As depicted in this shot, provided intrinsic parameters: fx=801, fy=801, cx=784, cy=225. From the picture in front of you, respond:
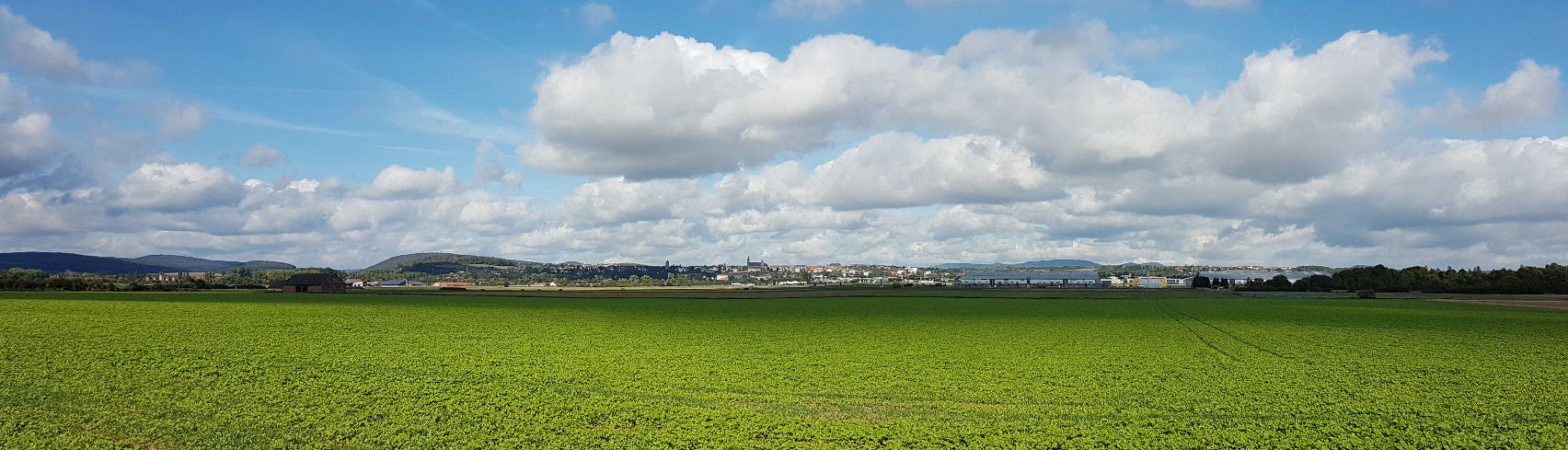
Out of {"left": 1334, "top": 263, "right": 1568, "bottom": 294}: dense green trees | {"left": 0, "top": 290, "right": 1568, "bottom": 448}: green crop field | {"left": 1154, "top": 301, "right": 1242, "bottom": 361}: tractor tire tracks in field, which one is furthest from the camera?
{"left": 1334, "top": 263, "right": 1568, "bottom": 294}: dense green trees

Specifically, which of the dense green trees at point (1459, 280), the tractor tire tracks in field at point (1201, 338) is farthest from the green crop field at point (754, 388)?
the dense green trees at point (1459, 280)

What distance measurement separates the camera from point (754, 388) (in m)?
23.2

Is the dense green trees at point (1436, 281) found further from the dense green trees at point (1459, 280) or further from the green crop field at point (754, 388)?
the green crop field at point (754, 388)

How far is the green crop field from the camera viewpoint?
17.5 metres

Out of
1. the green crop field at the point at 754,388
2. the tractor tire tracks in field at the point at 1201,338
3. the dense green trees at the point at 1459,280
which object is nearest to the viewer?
the green crop field at the point at 754,388

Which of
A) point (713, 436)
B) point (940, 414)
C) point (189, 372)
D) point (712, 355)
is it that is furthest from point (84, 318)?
point (940, 414)

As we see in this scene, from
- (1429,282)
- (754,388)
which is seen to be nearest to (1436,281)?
(1429,282)

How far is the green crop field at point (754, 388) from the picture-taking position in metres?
17.5

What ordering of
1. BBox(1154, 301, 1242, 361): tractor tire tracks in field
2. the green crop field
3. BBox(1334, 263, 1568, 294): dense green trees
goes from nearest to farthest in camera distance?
the green crop field
BBox(1154, 301, 1242, 361): tractor tire tracks in field
BBox(1334, 263, 1568, 294): dense green trees

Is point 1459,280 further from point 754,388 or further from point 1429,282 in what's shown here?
point 754,388

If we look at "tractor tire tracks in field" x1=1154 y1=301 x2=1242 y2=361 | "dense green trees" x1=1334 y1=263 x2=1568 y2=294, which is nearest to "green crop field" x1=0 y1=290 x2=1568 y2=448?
"tractor tire tracks in field" x1=1154 y1=301 x2=1242 y2=361

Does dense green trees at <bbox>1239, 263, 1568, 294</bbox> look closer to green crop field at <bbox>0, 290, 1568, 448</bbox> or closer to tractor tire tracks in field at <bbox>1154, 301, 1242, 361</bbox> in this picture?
tractor tire tracks in field at <bbox>1154, 301, 1242, 361</bbox>

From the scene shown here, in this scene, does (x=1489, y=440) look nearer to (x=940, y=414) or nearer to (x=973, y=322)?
(x=940, y=414)

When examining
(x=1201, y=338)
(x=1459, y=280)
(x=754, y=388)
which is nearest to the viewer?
(x=754, y=388)
